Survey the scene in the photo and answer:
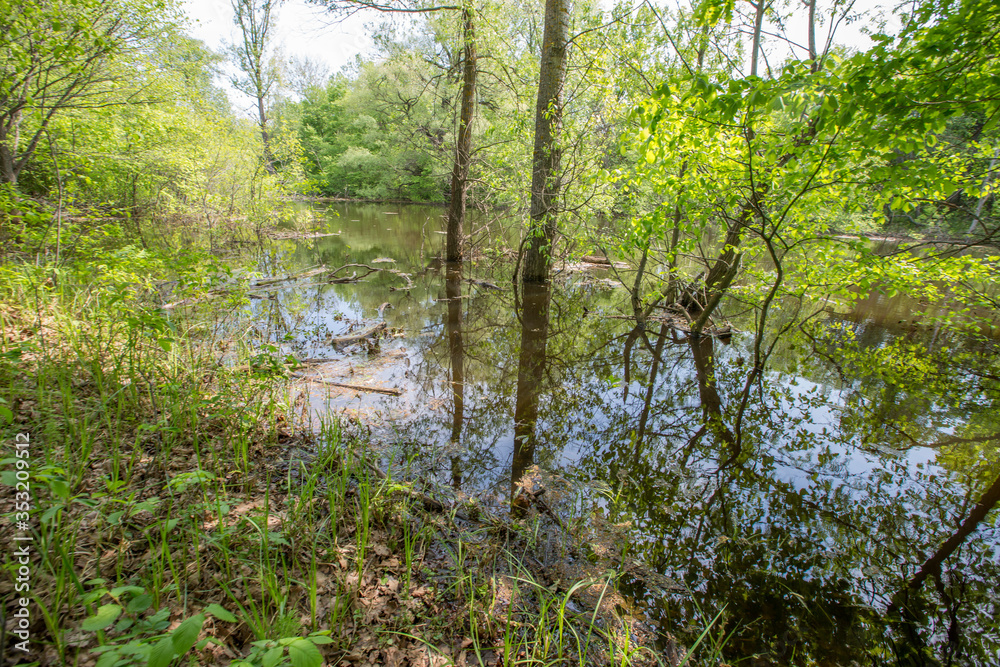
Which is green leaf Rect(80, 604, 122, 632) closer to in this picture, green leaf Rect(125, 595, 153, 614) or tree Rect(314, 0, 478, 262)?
green leaf Rect(125, 595, 153, 614)

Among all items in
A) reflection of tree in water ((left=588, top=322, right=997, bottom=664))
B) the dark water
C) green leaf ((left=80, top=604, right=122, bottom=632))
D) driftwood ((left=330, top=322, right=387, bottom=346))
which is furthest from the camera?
driftwood ((left=330, top=322, right=387, bottom=346))

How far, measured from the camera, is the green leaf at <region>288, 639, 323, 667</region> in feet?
3.67

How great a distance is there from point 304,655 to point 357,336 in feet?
17.4

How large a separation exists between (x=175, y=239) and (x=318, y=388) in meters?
12.3

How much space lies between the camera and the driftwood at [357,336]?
5992mm

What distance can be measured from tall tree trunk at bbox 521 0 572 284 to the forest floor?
597 centimetres

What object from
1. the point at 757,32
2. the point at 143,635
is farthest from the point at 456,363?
the point at 757,32

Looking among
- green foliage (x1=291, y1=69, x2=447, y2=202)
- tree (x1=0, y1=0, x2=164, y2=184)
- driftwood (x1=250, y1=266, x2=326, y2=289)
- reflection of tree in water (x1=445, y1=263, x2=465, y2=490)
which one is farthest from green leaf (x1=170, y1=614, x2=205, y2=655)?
green foliage (x1=291, y1=69, x2=447, y2=202)

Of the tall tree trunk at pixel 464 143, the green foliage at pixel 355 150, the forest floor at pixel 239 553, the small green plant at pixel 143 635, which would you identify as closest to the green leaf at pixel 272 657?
the forest floor at pixel 239 553

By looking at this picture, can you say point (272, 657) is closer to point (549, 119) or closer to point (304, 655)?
point (304, 655)

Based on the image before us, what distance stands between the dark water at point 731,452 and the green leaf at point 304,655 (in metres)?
1.63

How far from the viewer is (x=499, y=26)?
905cm

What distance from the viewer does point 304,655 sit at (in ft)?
3.75

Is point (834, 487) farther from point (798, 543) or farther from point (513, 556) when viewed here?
point (513, 556)
